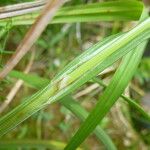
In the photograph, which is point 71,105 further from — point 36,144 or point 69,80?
point 36,144

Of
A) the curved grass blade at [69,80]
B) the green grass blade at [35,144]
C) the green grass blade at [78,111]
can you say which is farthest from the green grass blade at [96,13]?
the green grass blade at [35,144]

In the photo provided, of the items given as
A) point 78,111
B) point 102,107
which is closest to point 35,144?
point 78,111

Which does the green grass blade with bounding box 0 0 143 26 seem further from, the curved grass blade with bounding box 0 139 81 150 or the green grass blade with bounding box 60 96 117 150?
the curved grass blade with bounding box 0 139 81 150

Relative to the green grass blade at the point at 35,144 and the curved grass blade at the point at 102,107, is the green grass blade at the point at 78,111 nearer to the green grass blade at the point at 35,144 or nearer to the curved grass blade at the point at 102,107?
the curved grass blade at the point at 102,107

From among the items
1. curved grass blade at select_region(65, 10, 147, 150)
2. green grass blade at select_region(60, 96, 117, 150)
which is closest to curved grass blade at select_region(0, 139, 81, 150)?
green grass blade at select_region(60, 96, 117, 150)

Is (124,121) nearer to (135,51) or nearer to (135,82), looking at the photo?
(135,82)

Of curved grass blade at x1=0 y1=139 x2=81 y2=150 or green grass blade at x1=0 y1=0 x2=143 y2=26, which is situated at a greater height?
green grass blade at x1=0 y1=0 x2=143 y2=26
